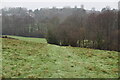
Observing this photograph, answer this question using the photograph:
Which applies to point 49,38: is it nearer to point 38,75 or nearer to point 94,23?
point 94,23

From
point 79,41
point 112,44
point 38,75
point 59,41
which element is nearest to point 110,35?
point 112,44

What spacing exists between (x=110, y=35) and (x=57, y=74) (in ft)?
77.9

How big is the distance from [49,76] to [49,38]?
2490 centimetres

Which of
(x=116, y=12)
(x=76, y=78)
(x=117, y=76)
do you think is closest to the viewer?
(x=76, y=78)

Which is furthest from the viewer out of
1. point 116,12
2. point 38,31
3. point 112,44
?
point 38,31

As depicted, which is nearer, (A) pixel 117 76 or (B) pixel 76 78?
(B) pixel 76 78

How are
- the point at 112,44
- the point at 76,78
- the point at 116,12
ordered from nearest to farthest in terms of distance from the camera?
the point at 76,78 < the point at 112,44 < the point at 116,12

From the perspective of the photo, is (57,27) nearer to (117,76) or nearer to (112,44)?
(112,44)

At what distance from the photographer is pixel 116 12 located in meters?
27.4

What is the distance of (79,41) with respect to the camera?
1104 inches

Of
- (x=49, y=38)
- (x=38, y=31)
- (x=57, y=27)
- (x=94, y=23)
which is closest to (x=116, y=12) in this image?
(x=94, y=23)

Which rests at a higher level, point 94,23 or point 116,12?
point 116,12

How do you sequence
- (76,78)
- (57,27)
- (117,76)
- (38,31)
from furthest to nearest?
(38,31)
(57,27)
(117,76)
(76,78)

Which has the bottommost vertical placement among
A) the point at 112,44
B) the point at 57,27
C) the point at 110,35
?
the point at 112,44
